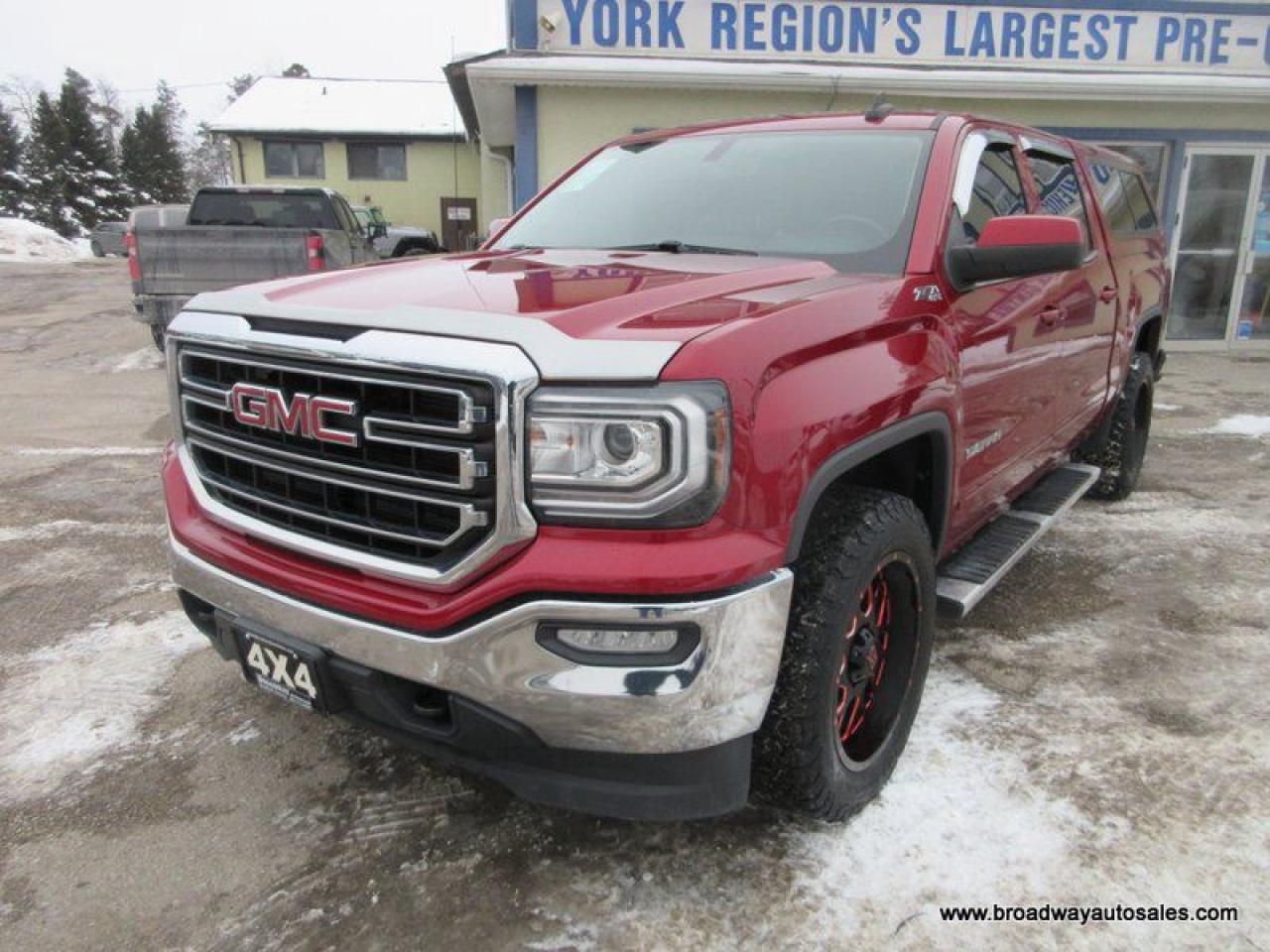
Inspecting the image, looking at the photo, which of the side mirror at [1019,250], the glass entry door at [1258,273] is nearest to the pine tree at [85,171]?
the glass entry door at [1258,273]

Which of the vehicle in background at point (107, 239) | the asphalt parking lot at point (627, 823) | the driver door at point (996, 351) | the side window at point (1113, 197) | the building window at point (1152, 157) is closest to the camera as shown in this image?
the asphalt parking lot at point (627, 823)

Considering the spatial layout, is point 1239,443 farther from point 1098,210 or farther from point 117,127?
point 117,127

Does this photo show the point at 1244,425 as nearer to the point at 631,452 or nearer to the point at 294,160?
the point at 631,452

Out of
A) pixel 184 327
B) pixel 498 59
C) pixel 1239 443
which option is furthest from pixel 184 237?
pixel 1239 443

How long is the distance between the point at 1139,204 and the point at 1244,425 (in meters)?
3.12

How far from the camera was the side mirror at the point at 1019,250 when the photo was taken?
254 centimetres

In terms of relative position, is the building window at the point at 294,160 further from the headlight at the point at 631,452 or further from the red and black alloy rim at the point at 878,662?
the headlight at the point at 631,452

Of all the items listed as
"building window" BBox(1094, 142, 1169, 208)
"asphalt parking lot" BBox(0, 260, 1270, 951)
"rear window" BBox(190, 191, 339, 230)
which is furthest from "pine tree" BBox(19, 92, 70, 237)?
"asphalt parking lot" BBox(0, 260, 1270, 951)

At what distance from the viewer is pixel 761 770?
83.4 inches

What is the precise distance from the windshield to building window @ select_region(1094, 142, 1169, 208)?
8.87 m

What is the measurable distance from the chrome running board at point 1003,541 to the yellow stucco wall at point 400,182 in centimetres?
2838

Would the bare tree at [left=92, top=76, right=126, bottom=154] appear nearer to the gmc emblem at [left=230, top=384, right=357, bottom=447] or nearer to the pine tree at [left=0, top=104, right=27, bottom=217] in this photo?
the pine tree at [left=0, top=104, right=27, bottom=217]

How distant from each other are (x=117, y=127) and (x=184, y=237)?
64.0 metres

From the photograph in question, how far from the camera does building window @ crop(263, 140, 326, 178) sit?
3075 centimetres
